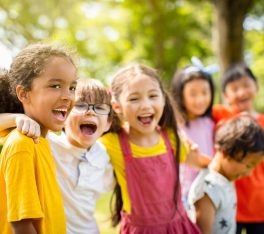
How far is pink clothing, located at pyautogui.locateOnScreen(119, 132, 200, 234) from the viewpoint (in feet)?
8.52

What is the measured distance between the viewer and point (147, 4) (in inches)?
470

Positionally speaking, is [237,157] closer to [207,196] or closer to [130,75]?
[207,196]

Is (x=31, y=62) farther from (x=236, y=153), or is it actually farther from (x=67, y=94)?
(x=236, y=153)

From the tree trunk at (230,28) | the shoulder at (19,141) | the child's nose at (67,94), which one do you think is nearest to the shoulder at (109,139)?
the child's nose at (67,94)

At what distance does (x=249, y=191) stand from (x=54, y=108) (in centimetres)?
203

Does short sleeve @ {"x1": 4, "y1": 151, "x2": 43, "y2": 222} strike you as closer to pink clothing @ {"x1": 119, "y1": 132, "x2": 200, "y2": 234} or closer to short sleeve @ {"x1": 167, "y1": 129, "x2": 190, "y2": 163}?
pink clothing @ {"x1": 119, "y1": 132, "x2": 200, "y2": 234}

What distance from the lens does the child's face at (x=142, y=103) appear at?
2.60 m

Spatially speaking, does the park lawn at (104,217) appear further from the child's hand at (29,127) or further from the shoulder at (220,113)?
the child's hand at (29,127)

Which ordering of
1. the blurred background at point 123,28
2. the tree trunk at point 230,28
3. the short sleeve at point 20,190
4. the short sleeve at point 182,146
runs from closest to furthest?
the short sleeve at point 20,190
the short sleeve at point 182,146
the tree trunk at point 230,28
the blurred background at point 123,28

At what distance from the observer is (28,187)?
5.41 ft

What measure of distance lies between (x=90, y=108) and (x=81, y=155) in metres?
0.28

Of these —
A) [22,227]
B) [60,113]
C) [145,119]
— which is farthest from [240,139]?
[22,227]

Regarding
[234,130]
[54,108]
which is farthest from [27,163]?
[234,130]

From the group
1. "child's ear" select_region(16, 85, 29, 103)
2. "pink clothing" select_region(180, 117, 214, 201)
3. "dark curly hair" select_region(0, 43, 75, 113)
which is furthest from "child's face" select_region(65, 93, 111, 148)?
"pink clothing" select_region(180, 117, 214, 201)
